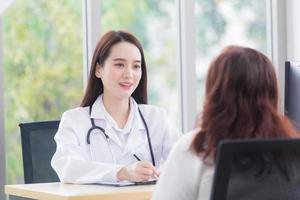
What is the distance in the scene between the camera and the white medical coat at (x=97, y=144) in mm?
2736

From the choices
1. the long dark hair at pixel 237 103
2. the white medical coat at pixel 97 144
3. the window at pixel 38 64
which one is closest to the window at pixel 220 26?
the window at pixel 38 64

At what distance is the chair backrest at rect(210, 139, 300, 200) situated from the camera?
147 centimetres

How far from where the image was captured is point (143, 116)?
10.1 ft

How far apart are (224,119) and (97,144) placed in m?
1.36

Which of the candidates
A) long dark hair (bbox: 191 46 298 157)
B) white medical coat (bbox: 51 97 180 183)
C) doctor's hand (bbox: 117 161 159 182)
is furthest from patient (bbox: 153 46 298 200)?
white medical coat (bbox: 51 97 180 183)

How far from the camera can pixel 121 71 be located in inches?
119

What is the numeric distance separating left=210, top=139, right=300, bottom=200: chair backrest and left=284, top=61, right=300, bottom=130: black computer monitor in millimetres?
1266

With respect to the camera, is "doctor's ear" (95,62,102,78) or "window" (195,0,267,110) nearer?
"doctor's ear" (95,62,102,78)

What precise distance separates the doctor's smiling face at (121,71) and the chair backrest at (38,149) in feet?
1.34

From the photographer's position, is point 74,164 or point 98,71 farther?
point 98,71

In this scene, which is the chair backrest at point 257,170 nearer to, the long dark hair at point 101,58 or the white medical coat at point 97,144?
the white medical coat at point 97,144

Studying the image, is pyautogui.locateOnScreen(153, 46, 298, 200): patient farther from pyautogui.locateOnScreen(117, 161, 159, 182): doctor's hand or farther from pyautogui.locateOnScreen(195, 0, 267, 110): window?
pyautogui.locateOnScreen(195, 0, 267, 110): window

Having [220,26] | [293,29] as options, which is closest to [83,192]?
[220,26]

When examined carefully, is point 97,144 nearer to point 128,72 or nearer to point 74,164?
point 74,164
